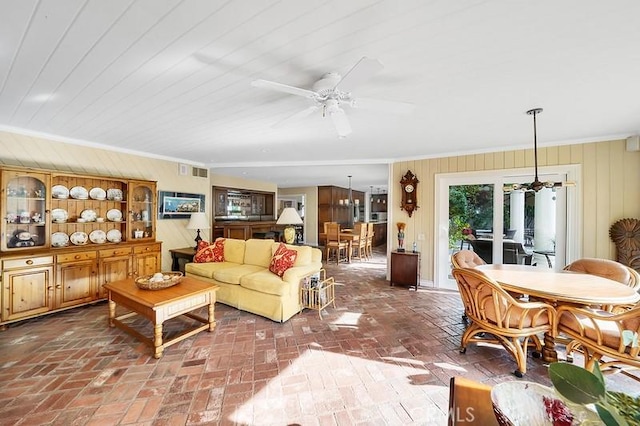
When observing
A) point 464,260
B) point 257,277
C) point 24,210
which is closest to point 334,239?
point 257,277

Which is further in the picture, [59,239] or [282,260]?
[59,239]

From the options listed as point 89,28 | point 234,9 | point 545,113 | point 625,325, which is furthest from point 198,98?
point 625,325

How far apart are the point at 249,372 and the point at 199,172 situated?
451 cm

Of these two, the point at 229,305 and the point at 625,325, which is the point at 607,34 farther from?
the point at 229,305

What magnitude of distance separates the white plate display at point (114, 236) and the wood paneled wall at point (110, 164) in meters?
0.70

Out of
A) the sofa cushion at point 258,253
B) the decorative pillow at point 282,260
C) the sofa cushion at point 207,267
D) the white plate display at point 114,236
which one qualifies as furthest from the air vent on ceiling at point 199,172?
the decorative pillow at point 282,260

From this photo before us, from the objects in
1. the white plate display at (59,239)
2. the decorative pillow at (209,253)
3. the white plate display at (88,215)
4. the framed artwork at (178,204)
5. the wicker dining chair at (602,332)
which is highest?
the framed artwork at (178,204)

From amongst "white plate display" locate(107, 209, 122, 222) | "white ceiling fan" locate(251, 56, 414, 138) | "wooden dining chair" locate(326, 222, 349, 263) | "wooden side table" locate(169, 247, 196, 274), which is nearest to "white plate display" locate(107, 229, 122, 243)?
"white plate display" locate(107, 209, 122, 222)

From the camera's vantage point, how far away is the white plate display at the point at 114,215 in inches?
160

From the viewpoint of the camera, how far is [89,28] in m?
1.46

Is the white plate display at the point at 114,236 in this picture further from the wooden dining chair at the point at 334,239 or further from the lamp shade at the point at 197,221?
the wooden dining chair at the point at 334,239

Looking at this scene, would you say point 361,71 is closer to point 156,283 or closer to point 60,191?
point 156,283

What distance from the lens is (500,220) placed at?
4.18 m

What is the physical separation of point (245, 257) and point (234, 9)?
3.40 meters
